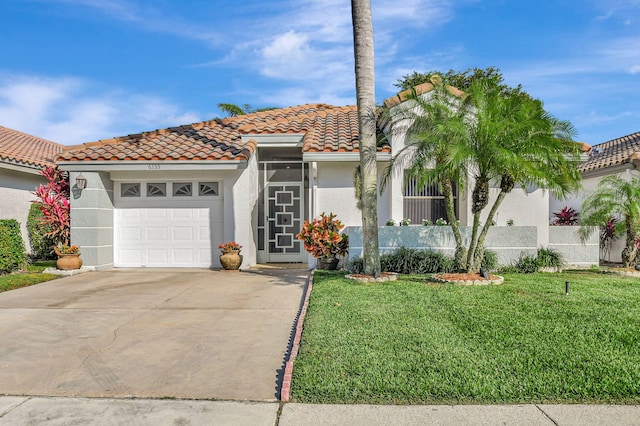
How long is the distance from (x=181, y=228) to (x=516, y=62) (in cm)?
1109

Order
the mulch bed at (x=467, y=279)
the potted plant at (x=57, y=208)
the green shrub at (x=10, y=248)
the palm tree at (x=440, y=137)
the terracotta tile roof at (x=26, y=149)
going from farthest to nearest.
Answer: the terracotta tile roof at (x=26, y=149) → the potted plant at (x=57, y=208) → the green shrub at (x=10, y=248) → the mulch bed at (x=467, y=279) → the palm tree at (x=440, y=137)

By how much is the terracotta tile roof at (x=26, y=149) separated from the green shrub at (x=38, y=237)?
1.72 m

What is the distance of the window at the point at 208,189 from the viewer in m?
13.5

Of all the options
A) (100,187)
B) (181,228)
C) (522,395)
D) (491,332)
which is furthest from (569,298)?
(100,187)

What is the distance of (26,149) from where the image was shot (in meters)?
18.0

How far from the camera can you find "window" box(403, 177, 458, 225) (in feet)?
41.4

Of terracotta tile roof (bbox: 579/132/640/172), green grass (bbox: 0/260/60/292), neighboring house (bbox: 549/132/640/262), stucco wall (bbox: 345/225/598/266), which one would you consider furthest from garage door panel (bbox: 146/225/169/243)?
terracotta tile roof (bbox: 579/132/640/172)

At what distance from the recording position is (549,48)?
38.2ft

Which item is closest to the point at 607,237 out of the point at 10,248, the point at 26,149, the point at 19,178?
the point at 10,248

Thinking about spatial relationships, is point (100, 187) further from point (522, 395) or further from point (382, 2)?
point (522, 395)

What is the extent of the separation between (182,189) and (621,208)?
12.2 metres

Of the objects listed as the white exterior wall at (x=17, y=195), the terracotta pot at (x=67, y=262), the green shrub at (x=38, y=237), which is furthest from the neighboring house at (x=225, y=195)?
the green shrub at (x=38, y=237)

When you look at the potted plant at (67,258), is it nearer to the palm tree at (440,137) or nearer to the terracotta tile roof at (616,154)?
the palm tree at (440,137)

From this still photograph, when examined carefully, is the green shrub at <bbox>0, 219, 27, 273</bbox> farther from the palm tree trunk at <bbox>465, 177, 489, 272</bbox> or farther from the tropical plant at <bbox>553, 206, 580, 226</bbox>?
the tropical plant at <bbox>553, 206, 580, 226</bbox>
